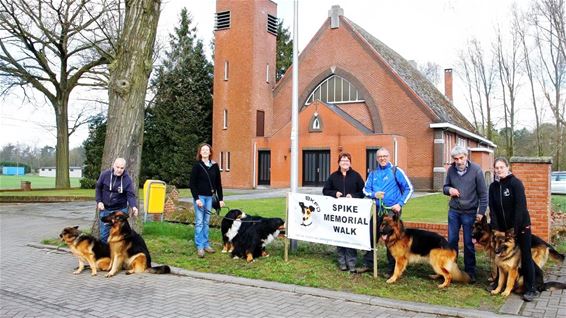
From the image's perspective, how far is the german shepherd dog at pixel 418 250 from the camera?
7.10 metres

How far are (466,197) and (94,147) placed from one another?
35248mm

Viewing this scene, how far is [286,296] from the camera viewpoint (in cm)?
695

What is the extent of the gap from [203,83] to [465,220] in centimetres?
3218

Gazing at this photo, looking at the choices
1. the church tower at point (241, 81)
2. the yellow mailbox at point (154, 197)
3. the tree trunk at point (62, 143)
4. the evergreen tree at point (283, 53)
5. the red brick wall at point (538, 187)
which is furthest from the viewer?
the evergreen tree at point (283, 53)

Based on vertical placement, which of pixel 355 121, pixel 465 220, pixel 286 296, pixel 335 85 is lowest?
pixel 286 296

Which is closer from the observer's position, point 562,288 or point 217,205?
point 562,288

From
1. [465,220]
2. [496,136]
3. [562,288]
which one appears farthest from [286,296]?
[496,136]

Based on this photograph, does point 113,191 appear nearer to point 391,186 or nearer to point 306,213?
point 306,213

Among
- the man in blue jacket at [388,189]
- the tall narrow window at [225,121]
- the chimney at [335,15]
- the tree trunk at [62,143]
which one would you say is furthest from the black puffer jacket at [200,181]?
the chimney at [335,15]

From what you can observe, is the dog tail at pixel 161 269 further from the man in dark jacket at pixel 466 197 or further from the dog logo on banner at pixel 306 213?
the man in dark jacket at pixel 466 197

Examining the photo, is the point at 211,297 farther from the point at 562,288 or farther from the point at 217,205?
the point at 562,288

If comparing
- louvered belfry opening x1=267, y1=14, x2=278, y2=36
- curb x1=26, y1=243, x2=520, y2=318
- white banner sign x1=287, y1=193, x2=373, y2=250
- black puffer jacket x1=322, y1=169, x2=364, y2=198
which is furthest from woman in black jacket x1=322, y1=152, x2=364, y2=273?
louvered belfry opening x1=267, y1=14, x2=278, y2=36

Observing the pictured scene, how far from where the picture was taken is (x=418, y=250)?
24.0ft

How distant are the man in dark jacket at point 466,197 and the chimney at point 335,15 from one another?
94.8 ft
